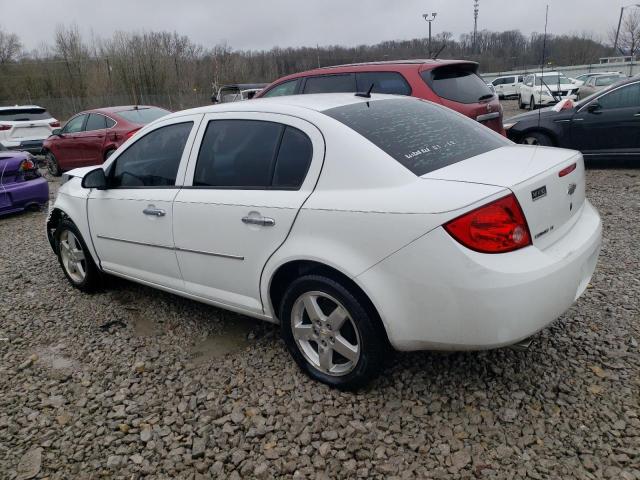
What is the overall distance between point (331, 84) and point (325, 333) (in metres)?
5.19

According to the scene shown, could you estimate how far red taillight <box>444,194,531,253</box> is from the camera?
85.4 inches

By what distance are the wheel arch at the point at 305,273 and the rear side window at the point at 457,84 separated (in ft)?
13.9

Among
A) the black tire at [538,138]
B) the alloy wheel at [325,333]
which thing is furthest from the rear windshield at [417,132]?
the black tire at [538,138]

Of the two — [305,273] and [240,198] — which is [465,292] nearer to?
[305,273]

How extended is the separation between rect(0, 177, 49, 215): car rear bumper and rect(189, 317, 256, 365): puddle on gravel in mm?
5532

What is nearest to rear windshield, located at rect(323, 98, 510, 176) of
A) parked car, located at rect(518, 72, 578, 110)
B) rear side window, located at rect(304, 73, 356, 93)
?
rear side window, located at rect(304, 73, 356, 93)

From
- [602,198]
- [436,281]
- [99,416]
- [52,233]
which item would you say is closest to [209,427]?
[99,416]

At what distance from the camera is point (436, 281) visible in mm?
2209

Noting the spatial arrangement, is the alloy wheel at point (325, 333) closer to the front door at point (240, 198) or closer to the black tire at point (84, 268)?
the front door at point (240, 198)

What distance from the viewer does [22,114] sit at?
13633mm

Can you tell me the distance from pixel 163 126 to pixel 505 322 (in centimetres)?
264

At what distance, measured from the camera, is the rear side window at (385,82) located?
6375mm

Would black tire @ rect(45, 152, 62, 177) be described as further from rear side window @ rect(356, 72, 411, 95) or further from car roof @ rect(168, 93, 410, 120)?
car roof @ rect(168, 93, 410, 120)

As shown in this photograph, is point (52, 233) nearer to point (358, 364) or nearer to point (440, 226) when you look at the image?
point (358, 364)
